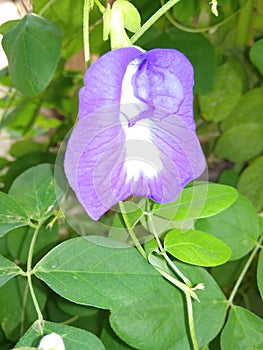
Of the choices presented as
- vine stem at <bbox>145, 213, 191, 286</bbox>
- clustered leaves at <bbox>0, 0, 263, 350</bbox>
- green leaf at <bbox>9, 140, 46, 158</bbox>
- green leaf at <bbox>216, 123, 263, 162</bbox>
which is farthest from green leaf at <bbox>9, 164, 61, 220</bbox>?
green leaf at <bbox>9, 140, 46, 158</bbox>

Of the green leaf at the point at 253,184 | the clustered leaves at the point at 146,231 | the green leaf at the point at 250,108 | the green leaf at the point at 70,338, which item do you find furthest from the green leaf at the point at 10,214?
the green leaf at the point at 250,108

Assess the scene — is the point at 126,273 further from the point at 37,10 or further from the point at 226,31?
the point at 226,31

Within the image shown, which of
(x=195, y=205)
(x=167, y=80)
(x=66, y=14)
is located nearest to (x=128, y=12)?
(x=167, y=80)

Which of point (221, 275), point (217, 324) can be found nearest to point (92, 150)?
point (217, 324)

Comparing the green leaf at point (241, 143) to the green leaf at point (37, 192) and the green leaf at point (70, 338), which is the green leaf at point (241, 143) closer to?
the green leaf at point (37, 192)

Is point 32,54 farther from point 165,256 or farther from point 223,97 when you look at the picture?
point 223,97

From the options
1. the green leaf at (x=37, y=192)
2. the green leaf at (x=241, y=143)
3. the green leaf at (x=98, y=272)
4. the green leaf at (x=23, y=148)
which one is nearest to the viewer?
the green leaf at (x=98, y=272)
